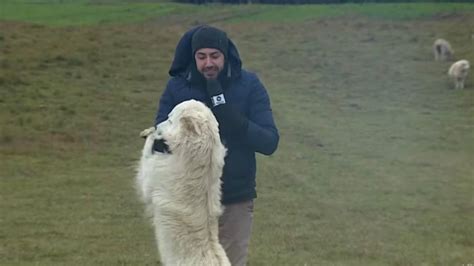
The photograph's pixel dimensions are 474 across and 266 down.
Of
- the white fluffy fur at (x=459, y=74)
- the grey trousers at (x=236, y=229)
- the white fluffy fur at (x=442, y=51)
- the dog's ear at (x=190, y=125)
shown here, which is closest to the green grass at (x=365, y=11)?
the white fluffy fur at (x=442, y=51)

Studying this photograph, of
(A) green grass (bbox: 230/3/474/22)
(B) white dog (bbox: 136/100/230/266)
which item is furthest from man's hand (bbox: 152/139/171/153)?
(A) green grass (bbox: 230/3/474/22)

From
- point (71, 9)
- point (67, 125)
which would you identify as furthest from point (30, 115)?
point (71, 9)

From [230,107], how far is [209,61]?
0.96ft

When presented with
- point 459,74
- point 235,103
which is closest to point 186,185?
point 235,103

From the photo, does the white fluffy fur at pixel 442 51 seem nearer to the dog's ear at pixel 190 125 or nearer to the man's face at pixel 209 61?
the man's face at pixel 209 61

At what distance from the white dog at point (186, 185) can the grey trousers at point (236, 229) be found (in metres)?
0.62

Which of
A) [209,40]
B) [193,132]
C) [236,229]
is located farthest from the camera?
[236,229]

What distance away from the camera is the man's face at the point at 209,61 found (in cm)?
457

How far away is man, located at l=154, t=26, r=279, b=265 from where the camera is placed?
4531 millimetres

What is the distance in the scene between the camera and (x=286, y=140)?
19094 millimetres

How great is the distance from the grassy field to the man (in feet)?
15.9

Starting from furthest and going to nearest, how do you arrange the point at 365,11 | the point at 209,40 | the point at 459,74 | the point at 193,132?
the point at 365,11, the point at 459,74, the point at 209,40, the point at 193,132

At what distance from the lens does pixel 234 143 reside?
4.68 m

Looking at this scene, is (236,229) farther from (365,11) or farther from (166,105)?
(365,11)
